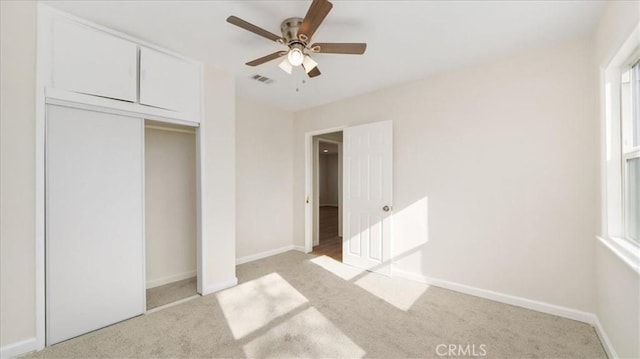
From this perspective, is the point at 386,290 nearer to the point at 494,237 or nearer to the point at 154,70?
the point at 494,237

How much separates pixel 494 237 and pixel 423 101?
5.93ft

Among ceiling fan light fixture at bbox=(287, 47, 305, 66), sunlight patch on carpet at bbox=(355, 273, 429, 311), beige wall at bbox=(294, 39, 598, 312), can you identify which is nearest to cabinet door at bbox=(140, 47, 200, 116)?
ceiling fan light fixture at bbox=(287, 47, 305, 66)

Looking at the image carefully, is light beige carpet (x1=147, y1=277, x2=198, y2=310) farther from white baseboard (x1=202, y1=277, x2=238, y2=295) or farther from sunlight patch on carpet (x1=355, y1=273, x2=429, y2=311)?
sunlight patch on carpet (x1=355, y1=273, x2=429, y2=311)

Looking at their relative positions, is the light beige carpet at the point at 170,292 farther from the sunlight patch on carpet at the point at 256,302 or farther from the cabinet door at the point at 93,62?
the cabinet door at the point at 93,62

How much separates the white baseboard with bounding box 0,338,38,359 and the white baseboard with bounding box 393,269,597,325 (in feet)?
11.8

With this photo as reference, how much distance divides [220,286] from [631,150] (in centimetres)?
388

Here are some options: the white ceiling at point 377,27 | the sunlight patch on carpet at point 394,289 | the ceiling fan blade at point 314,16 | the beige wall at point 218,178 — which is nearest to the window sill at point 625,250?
the sunlight patch on carpet at point 394,289

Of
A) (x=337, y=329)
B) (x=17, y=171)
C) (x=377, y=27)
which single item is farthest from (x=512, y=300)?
(x=17, y=171)

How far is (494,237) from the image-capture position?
2.73 m

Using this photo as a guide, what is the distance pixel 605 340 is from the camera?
1.95 metres

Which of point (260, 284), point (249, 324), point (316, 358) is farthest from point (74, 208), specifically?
point (316, 358)

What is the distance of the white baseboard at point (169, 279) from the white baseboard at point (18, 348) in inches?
46.5

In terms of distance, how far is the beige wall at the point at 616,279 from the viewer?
4.80ft

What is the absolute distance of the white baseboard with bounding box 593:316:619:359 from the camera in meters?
1.79
